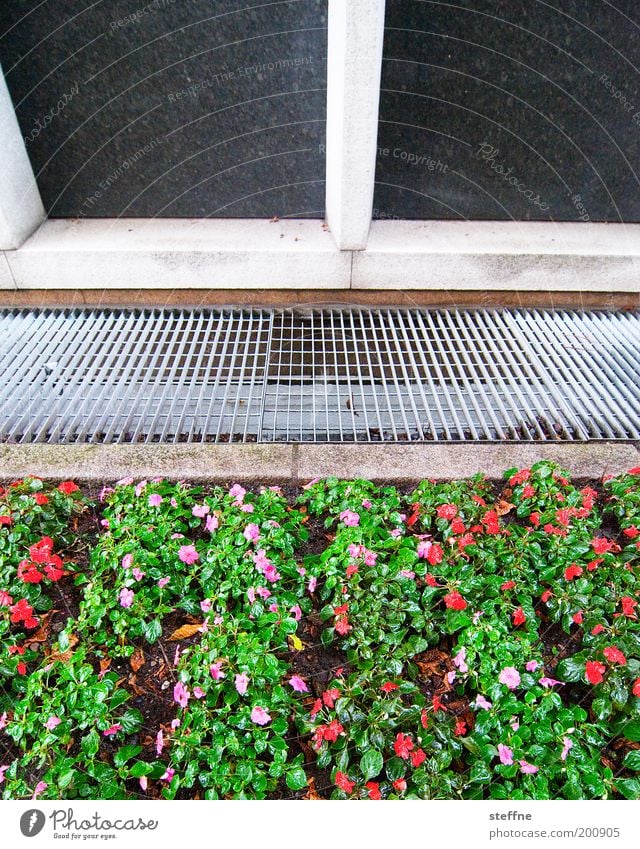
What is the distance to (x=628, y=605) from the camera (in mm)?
1976

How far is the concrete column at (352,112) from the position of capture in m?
3.04

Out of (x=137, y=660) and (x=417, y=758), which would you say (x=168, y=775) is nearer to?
(x=137, y=660)

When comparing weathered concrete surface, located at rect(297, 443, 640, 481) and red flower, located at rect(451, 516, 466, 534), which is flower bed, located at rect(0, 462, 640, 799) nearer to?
red flower, located at rect(451, 516, 466, 534)

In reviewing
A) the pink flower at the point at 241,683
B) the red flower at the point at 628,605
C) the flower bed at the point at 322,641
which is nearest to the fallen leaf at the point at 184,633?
the flower bed at the point at 322,641

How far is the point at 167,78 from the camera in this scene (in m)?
3.81

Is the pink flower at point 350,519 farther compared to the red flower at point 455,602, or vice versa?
the pink flower at point 350,519

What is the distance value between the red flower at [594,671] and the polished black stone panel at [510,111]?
3369 mm

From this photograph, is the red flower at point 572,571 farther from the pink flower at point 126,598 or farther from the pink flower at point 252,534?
the pink flower at point 126,598

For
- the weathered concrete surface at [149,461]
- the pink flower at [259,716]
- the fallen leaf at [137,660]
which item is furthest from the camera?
the weathered concrete surface at [149,461]

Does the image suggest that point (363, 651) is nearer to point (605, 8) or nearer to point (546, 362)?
point (546, 362)

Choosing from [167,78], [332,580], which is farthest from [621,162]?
[332,580]

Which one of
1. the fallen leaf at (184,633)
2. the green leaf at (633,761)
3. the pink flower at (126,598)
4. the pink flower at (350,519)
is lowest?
the green leaf at (633,761)

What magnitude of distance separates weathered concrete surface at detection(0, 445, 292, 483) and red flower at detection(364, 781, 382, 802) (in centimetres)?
128

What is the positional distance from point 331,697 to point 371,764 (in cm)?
22
